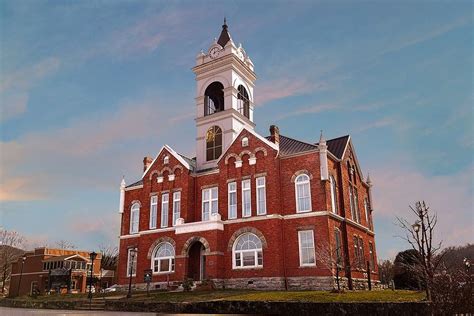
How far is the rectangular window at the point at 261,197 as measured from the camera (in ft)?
107

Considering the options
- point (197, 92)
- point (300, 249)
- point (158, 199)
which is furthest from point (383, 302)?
point (197, 92)

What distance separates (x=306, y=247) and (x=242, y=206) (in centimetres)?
623

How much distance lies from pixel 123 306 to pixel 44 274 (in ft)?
186

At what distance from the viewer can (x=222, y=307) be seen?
70.9ft

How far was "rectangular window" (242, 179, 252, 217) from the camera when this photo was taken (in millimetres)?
33281

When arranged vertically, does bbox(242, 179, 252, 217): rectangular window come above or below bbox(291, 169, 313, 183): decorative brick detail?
below

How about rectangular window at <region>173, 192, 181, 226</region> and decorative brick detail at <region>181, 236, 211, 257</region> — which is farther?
rectangular window at <region>173, 192, 181, 226</region>

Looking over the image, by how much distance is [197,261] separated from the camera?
3503 centimetres

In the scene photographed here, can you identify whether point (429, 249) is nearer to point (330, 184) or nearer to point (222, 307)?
point (222, 307)

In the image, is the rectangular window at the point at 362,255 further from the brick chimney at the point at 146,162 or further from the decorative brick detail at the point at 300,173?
the brick chimney at the point at 146,162

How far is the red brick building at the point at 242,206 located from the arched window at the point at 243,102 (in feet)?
0.34

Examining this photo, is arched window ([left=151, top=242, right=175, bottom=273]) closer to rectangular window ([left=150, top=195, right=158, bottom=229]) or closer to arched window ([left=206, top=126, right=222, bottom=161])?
rectangular window ([left=150, top=195, right=158, bottom=229])

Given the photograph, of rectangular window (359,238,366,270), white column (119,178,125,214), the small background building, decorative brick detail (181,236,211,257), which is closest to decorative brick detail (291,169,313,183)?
decorative brick detail (181,236,211,257)

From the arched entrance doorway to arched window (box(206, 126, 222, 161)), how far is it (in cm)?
890
